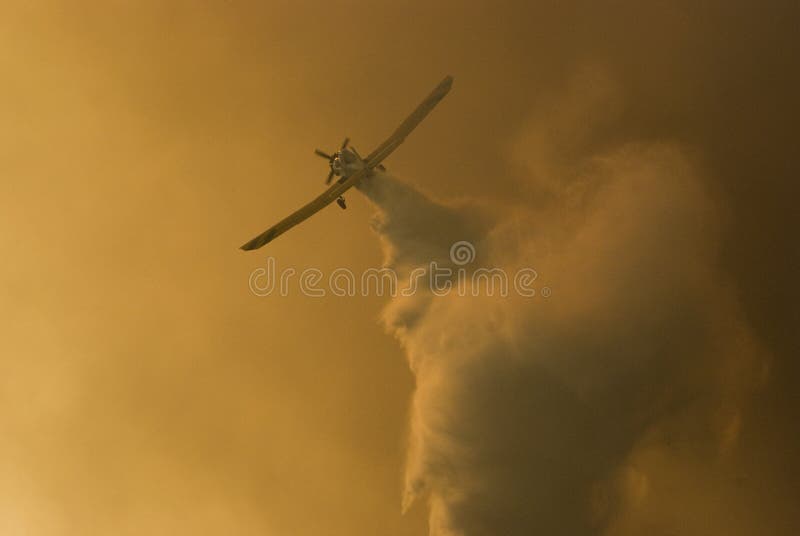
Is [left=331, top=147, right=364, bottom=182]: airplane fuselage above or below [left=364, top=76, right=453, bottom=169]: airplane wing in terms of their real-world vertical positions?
below

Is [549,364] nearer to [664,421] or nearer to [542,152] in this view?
[664,421]

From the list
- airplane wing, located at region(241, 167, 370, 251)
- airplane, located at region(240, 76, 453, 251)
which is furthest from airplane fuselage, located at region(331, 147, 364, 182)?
airplane wing, located at region(241, 167, 370, 251)

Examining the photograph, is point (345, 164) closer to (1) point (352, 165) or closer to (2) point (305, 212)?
(1) point (352, 165)

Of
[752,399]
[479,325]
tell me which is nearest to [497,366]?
[479,325]

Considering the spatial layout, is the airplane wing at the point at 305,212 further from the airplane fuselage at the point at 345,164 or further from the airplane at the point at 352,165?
the airplane fuselage at the point at 345,164

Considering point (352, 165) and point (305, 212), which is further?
point (352, 165)

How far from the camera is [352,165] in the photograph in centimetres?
1905

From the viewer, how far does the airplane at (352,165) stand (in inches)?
698

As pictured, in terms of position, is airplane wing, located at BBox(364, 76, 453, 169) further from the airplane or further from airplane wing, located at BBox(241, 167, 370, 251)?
airplane wing, located at BBox(241, 167, 370, 251)

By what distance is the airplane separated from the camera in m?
17.7

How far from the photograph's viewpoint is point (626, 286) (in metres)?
18.5

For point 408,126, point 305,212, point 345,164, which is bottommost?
point 305,212

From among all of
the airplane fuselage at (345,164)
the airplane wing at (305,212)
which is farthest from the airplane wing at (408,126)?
the airplane wing at (305,212)

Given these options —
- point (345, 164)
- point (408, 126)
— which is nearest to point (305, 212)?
point (345, 164)
